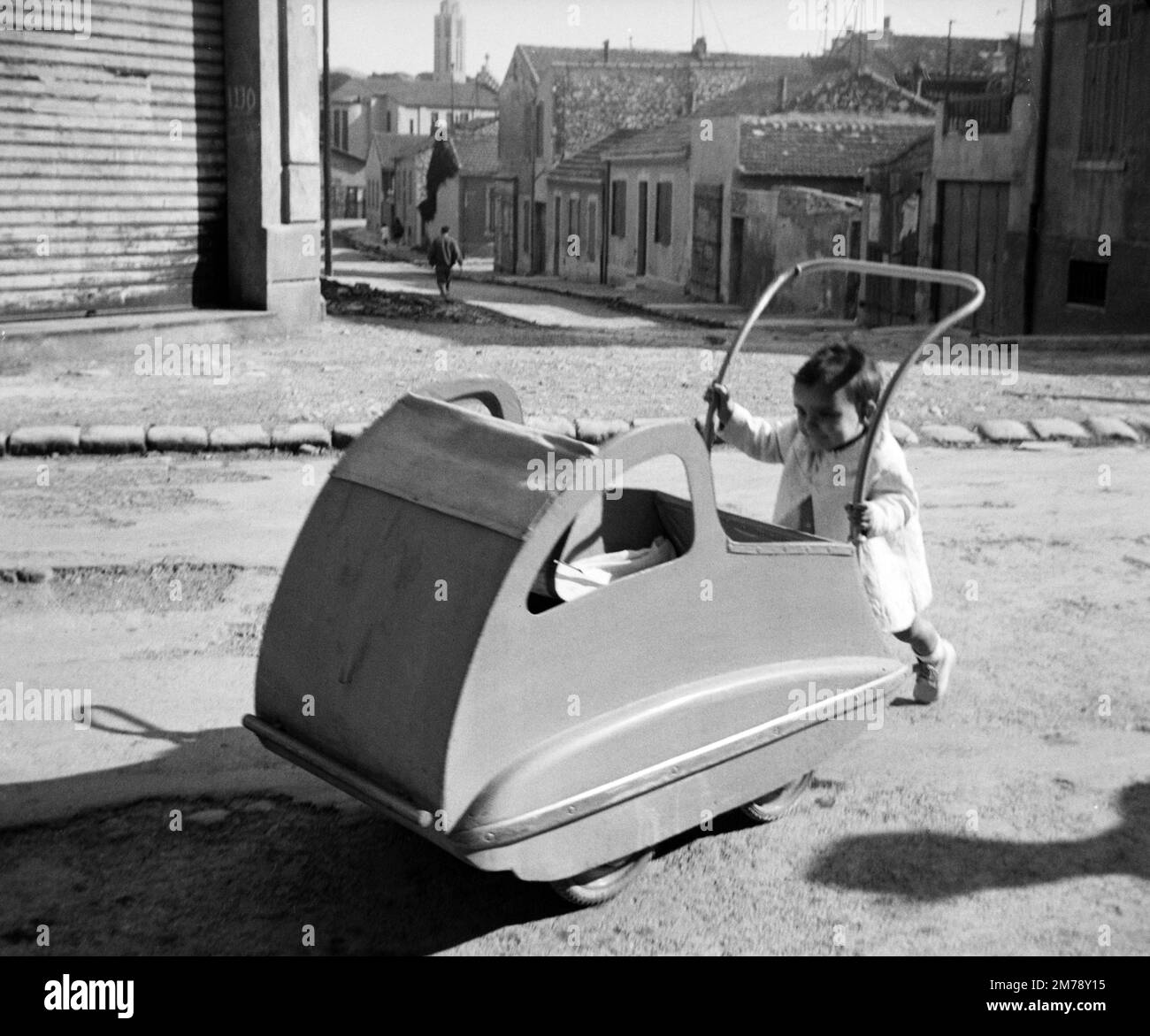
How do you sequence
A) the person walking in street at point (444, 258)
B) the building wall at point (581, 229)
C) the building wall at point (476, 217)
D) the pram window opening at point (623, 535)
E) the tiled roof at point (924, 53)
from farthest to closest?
1. the building wall at point (476, 217)
2. the tiled roof at point (924, 53)
3. the building wall at point (581, 229)
4. the person walking in street at point (444, 258)
5. the pram window opening at point (623, 535)

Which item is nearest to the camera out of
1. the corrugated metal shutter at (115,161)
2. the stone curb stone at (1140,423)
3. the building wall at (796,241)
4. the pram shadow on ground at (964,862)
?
the pram shadow on ground at (964,862)

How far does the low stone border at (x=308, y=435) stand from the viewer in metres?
8.94

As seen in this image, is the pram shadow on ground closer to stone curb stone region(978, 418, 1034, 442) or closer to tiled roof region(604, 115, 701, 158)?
stone curb stone region(978, 418, 1034, 442)

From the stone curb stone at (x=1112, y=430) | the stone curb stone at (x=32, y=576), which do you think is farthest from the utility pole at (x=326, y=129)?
the stone curb stone at (x=32, y=576)

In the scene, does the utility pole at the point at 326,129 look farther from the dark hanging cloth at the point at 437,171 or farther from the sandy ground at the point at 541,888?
the dark hanging cloth at the point at 437,171

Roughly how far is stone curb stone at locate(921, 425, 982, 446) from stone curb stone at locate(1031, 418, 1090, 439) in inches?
16.9

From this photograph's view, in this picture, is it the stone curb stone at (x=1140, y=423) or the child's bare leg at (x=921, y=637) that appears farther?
the stone curb stone at (x=1140, y=423)

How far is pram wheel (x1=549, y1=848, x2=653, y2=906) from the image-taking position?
364 cm

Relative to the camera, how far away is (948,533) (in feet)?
24.2

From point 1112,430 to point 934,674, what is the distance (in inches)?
204

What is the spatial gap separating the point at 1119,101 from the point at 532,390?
1219 cm

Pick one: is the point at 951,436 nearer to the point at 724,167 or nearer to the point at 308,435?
the point at 308,435

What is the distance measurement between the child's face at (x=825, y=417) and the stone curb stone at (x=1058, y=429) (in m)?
5.27

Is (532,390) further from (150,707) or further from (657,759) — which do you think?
(657,759)
